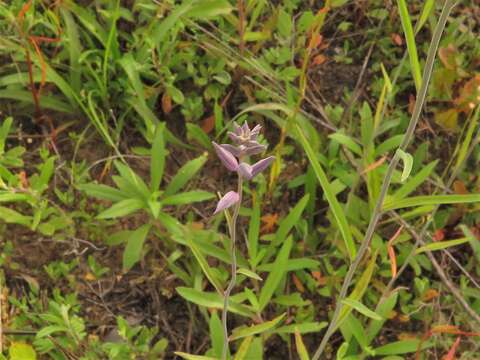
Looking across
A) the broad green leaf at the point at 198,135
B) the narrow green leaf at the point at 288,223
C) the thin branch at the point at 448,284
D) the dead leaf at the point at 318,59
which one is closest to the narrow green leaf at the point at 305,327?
the narrow green leaf at the point at 288,223

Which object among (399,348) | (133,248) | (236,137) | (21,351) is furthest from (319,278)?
(236,137)

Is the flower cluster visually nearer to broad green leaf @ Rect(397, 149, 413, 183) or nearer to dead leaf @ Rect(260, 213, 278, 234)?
broad green leaf @ Rect(397, 149, 413, 183)

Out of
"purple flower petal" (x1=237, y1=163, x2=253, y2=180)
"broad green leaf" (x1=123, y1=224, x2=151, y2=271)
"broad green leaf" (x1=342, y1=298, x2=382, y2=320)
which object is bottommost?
"broad green leaf" (x1=123, y1=224, x2=151, y2=271)

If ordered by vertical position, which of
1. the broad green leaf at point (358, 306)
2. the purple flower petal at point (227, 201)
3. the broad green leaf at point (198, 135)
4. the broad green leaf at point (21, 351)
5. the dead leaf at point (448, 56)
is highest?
the purple flower petal at point (227, 201)

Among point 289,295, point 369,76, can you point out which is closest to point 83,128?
point 289,295

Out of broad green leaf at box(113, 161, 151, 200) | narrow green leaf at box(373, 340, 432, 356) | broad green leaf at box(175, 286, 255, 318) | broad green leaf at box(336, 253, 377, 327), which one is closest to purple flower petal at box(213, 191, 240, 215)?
broad green leaf at box(336, 253, 377, 327)

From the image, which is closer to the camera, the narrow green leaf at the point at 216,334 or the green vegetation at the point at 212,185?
the narrow green leaf at the point at 216,334

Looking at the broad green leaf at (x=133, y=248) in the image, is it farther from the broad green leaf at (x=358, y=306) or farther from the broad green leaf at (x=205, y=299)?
the broad green leaf at (x=358, y=306)

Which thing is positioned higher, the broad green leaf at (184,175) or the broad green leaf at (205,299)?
the broad green leaf at (184,175)
